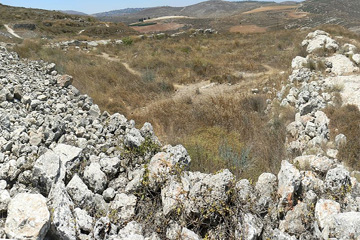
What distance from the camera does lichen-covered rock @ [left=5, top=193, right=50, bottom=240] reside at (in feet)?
7.09

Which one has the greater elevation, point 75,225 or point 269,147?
point 75,225

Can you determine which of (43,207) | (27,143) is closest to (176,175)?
(43,207)

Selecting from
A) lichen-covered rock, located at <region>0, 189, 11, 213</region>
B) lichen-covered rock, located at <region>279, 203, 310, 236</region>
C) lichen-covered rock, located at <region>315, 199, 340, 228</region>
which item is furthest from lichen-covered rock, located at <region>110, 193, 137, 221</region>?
lichen-covered rock, located at <region>315, 199, 340, 228</region>

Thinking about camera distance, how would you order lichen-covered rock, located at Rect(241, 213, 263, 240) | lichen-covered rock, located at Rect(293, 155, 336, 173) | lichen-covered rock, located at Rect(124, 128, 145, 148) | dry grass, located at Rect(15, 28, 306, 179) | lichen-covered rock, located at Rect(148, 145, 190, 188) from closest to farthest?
lichen-covered rock, located at Rect(241, 213, 263, 240)
lichen-covered rock, located at Rect(148, 145, 190, 188)
lichen-covered rock, located at Rect(293, 155, 336, 173)
lichen-covered rock, located at Rect(124, 128, 145, 148)
dry grass, located at Rect(15, 28, 306, 179)

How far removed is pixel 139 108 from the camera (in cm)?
871

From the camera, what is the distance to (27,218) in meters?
2.24

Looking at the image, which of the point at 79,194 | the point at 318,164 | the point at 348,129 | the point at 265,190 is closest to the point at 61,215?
the point at 79,194

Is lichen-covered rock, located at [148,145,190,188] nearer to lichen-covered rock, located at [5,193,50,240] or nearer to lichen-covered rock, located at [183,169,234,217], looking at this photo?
lichen-covered rock, located at [183,169,234,217]

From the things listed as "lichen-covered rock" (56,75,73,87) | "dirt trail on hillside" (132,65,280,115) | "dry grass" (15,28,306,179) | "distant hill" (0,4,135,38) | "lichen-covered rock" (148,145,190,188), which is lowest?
"dirt trail on hillside" (132,65,280,115)

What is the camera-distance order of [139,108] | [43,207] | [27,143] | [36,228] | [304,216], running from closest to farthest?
[36,228] < [43,207] < [304,216] < [27,143] < [139,108]

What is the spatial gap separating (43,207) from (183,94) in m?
8.34

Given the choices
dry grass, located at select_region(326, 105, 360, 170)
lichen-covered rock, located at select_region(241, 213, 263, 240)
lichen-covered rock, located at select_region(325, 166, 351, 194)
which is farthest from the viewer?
dry grass, located at select_region(326, 105, 360, 170)

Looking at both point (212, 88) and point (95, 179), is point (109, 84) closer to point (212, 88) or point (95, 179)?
point (212, 88)

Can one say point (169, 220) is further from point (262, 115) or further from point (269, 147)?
point (262, 115)
